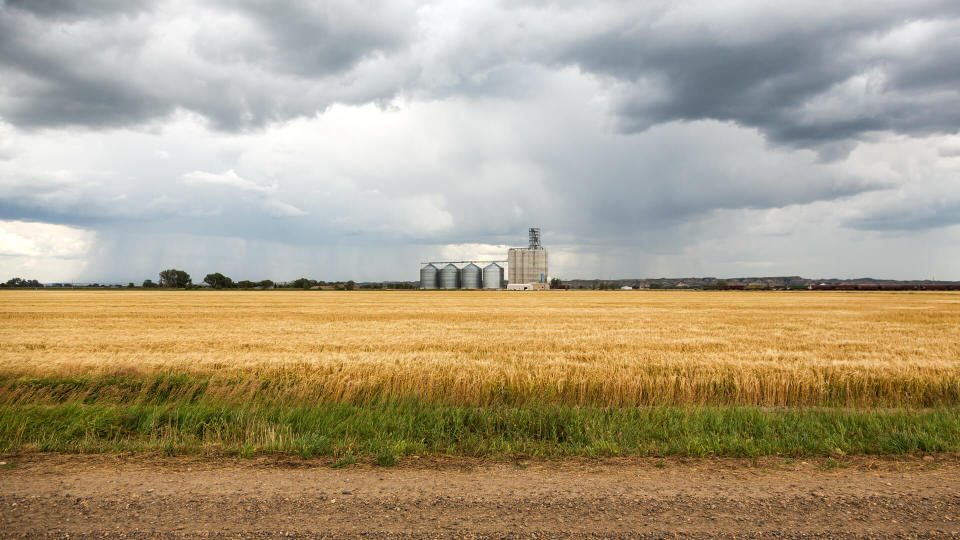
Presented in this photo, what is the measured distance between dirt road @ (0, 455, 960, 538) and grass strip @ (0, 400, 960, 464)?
0.47 m

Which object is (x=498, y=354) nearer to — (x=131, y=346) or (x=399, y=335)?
(x=399, y=335)

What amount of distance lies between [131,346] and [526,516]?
886 inches

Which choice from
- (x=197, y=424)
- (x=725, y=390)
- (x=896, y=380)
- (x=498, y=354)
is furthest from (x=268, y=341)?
(x=896, y=380)

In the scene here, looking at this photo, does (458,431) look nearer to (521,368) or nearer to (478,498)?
(478,498)

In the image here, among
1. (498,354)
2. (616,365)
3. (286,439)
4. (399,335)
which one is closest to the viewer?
(286,439)

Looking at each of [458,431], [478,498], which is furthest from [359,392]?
[478,498]

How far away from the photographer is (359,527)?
513cm

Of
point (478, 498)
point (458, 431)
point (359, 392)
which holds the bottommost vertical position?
point (359, 392)

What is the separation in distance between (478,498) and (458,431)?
10.3 ft

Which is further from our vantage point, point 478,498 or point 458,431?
point 458,431

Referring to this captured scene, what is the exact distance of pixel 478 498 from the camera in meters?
5.90

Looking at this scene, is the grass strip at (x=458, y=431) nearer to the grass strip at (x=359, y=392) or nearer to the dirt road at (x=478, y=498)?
the dirt road at (x=478, y=498)

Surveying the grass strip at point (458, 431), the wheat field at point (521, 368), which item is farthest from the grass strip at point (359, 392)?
the grass strip at point (458, 431)

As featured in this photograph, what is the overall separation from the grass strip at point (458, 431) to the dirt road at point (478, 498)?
1.54 ft
